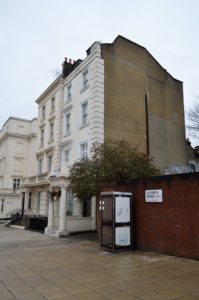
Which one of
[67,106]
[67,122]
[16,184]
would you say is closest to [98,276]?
[67,122]

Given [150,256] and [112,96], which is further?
[112,96]

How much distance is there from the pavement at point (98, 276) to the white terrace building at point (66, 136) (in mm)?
7946

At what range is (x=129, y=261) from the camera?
29.8 feet

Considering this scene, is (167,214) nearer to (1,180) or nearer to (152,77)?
(152,77)

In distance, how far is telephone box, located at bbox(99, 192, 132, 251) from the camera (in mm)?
10750

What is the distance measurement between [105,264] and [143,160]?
23.4 feet

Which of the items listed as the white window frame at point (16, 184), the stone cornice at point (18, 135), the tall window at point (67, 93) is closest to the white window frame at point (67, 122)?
the tall window at point (67, 93)

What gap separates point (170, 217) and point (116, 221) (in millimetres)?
2061

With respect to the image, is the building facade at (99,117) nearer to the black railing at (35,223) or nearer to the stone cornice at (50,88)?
the stone cornice at (50,88)

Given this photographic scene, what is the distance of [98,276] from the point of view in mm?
7266

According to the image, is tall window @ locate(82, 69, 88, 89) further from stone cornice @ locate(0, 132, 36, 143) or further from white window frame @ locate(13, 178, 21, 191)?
white window frame @ locate(13, 178, 21, 191)

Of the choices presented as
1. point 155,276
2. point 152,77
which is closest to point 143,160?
point 155,276

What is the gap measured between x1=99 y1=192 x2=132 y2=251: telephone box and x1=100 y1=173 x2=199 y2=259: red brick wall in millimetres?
459

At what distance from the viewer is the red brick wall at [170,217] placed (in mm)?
9336
